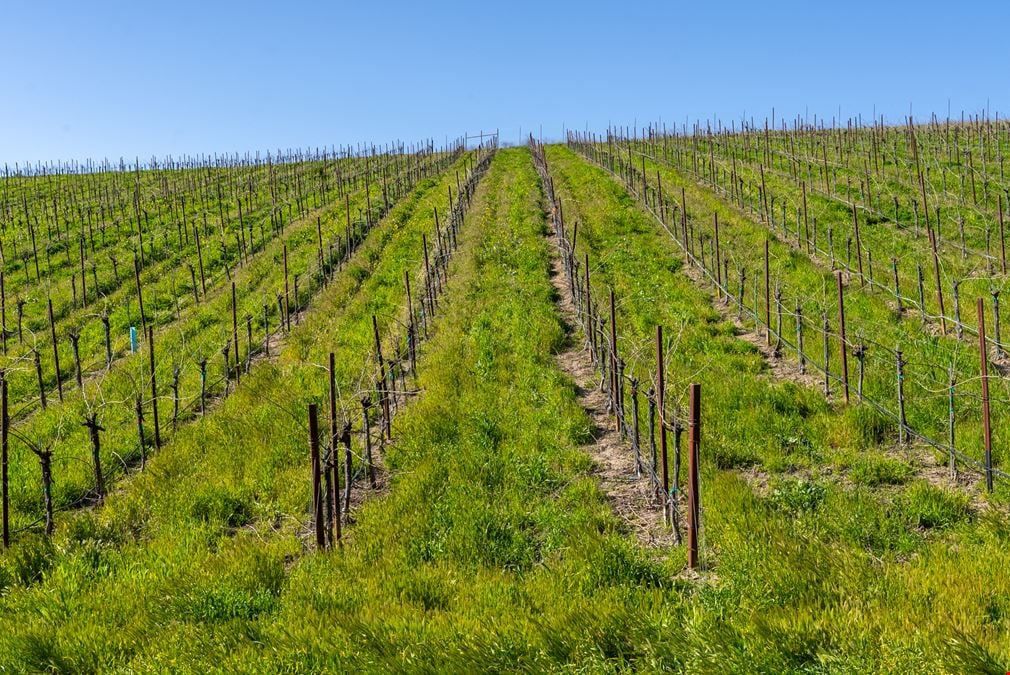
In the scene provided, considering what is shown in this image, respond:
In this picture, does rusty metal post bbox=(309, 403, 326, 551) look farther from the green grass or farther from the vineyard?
the green grass

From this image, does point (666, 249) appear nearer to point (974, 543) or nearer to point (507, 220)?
point (507, 220)

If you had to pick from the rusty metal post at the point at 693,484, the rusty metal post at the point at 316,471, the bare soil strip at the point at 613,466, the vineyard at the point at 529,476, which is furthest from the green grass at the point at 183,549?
the rusty metal post at the point at 693,484

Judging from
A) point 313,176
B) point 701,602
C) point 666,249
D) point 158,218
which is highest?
point 313,176

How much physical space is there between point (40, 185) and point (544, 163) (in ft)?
127

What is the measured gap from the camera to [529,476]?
7.57 meters

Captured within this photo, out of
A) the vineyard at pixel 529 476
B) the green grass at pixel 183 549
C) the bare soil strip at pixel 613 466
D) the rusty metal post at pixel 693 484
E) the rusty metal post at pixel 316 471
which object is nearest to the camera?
the vineyard at pixel 529 476

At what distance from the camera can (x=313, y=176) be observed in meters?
47.3

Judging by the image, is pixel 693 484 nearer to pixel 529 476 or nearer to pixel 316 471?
pixel 529 476

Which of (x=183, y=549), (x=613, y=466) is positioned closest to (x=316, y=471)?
(x=183, y=549)

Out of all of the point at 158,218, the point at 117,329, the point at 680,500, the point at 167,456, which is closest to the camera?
the point at 680,500

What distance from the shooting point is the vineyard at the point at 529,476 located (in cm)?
462

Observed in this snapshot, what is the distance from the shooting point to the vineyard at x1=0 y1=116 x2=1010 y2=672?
4617mm

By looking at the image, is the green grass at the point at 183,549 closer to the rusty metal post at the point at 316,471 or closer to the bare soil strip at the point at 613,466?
the rusty metal post at the point at 316,471

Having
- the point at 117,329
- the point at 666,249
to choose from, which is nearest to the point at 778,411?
the point at 666,249
